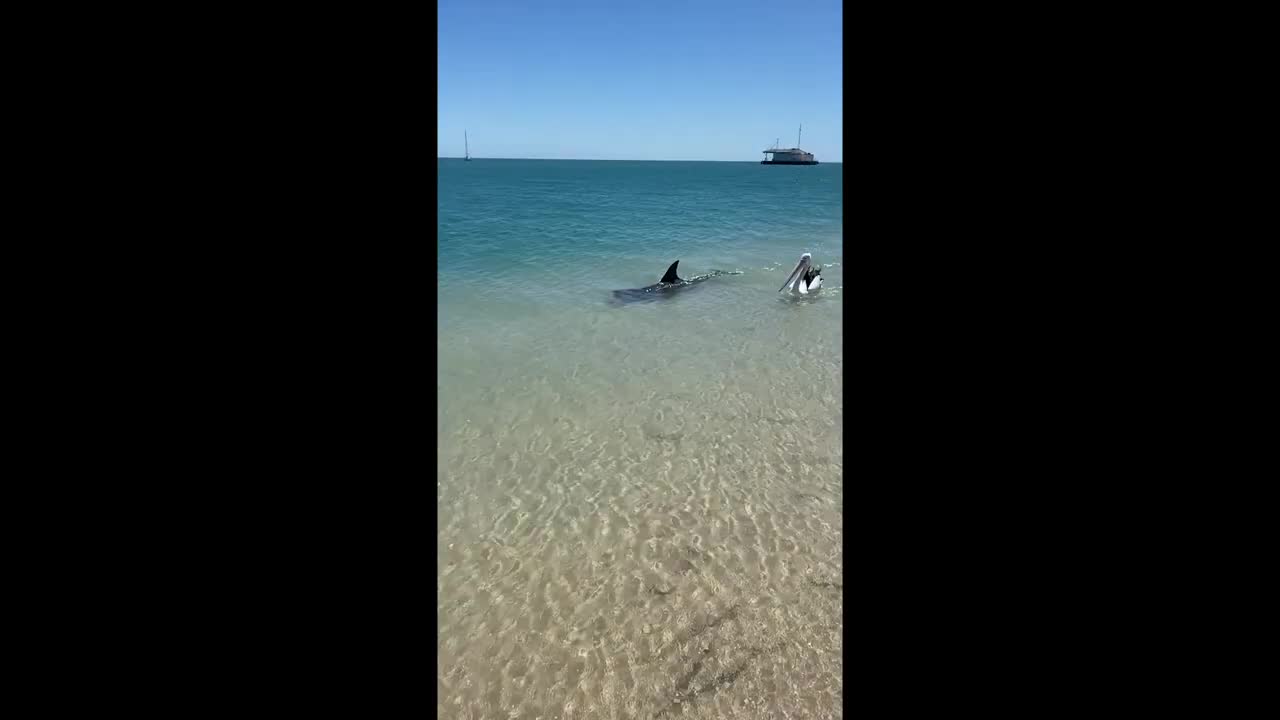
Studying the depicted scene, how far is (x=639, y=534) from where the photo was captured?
5668 mm

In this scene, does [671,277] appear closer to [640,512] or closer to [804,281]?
[804,281]

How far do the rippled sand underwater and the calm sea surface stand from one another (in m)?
0.02

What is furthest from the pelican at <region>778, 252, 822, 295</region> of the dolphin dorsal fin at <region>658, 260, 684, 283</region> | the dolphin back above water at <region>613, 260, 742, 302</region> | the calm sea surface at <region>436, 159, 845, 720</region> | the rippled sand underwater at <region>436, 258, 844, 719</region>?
the rippled sand underwater at <region>436, 258, 844, 719</region>

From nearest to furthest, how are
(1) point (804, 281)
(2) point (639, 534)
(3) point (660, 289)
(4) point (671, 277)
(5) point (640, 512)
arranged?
(2) point (639, 534)
(5) point (640, 512)
(1) point (804, 281)
(3) point (660, 289)
(4) point (671, 277)

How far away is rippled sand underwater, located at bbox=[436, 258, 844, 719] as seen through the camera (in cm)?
414

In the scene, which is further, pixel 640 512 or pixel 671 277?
pixel 671 277

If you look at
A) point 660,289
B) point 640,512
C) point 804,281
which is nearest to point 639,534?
point 640,512

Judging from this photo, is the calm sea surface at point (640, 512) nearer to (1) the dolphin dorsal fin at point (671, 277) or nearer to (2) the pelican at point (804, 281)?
(2) the pelican at point (804, 281)

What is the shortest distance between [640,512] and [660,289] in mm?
10781
